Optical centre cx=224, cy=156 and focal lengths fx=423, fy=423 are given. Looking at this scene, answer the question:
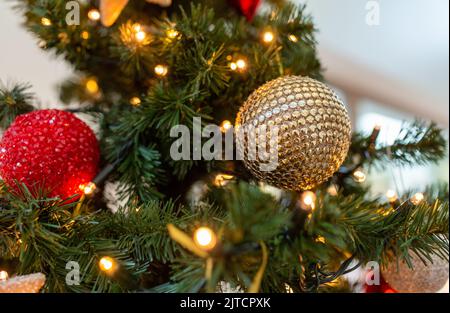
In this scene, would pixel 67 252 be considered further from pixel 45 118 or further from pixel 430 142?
pixel 430 142

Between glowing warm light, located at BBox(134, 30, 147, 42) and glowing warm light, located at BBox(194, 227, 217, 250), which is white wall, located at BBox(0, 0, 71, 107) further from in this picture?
glowing warm light, located at BBox(194, 227, 217, 250)

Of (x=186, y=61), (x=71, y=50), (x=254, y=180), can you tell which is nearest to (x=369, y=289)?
(x=254, y=180)

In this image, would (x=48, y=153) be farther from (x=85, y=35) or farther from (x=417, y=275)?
(x=417, y=275)

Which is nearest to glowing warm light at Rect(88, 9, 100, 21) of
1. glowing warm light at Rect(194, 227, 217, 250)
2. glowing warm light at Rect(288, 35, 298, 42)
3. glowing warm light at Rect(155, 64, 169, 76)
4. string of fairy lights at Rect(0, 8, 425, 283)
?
string of fairy lights at Rect(0, 8, 425, 283)

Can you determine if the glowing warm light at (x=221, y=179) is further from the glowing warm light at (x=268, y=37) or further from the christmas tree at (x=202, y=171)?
the glowing warm light at (x=268, y=37)

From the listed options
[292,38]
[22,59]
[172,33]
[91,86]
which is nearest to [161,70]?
[172,33]

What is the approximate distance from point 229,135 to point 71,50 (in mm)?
215

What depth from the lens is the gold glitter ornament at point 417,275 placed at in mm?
396

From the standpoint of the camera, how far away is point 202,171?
17.8 inches

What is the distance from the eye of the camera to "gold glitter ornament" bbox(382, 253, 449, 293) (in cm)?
40

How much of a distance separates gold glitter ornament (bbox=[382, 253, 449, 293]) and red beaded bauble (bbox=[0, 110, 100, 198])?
0.30 m

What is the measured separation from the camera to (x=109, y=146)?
436 millimetres
